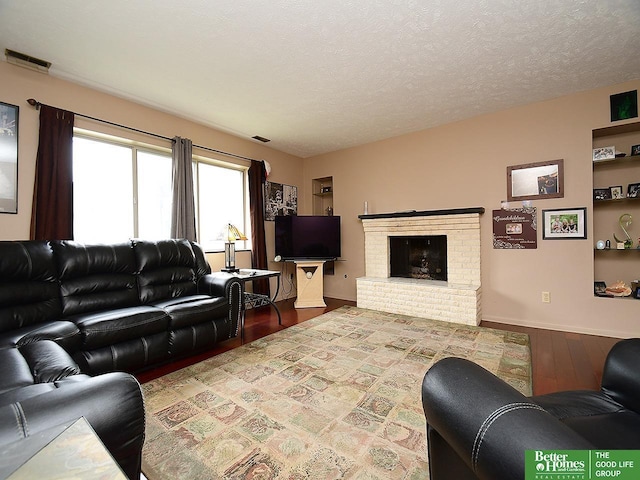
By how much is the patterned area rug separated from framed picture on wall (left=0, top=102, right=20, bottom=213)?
2.01 m

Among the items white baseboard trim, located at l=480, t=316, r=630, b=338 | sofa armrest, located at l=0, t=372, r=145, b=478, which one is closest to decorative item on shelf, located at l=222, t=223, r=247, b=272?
sofa armrest, located at l=0, t=372, r=145, b=478

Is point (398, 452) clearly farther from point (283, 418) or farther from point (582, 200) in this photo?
point (582, 200)

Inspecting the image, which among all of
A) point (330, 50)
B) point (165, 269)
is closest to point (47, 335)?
point (165, 269)

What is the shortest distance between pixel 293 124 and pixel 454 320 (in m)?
3.34

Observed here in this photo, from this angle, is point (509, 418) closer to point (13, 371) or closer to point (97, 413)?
point (97, 413)

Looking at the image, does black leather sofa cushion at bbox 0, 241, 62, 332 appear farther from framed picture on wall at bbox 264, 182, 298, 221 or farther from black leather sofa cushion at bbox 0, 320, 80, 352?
framed picture on wall at bbox 264, 182, 298, 221

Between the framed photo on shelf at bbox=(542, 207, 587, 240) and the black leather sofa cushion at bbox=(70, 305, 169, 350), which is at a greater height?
the framed photo on shelf at bbox=(542, 207, 587, 240)

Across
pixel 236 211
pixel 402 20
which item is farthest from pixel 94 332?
pixel 402 20

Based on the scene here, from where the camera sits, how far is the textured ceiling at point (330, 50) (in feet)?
6.28

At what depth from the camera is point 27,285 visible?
212 centimetres

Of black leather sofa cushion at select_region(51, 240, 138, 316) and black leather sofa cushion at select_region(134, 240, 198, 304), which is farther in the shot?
black leather sofa cushion at select_region(134, 240, 198, 304)

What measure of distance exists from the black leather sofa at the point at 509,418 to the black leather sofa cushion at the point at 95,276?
2705 mm

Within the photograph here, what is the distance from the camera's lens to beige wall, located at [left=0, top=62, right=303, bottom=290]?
2424mm

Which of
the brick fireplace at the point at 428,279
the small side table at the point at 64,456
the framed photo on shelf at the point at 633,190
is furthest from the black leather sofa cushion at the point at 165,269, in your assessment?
the framed photo on shelf at the point at 633,190
